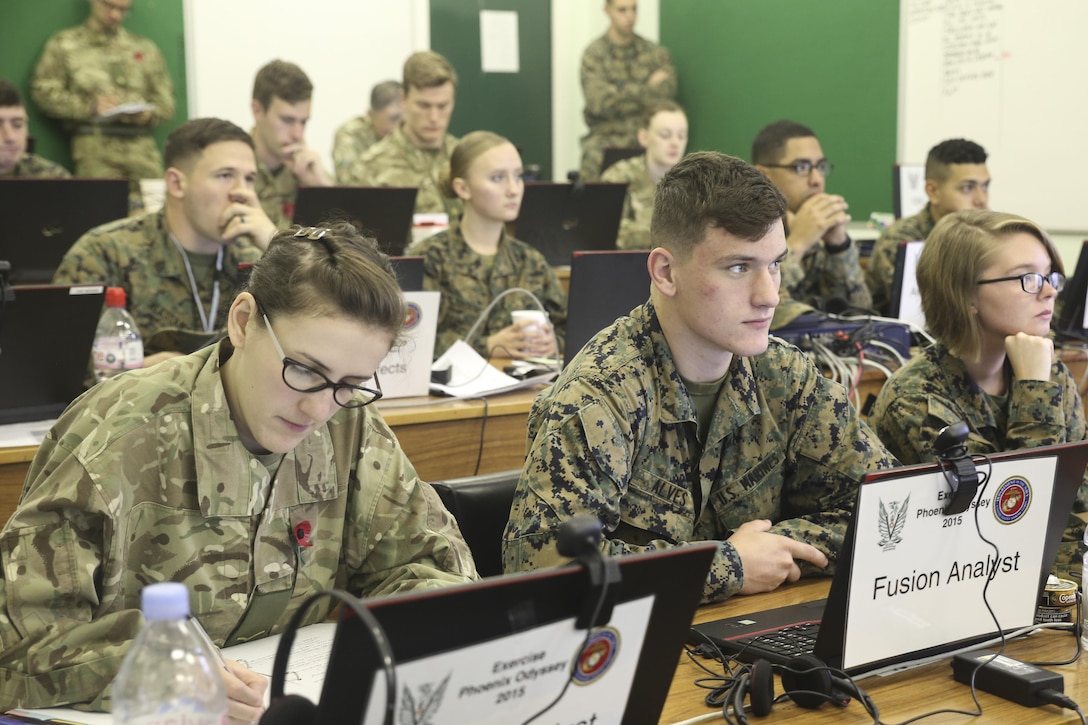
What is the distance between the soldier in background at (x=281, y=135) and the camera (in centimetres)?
501

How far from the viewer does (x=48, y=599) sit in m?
1.26

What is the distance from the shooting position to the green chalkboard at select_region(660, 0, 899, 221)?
6.35 m

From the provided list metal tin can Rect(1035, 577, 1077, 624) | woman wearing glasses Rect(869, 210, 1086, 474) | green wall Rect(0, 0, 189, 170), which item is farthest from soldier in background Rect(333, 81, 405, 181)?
metal tin can Rect(1035, 577, 1077, 624)

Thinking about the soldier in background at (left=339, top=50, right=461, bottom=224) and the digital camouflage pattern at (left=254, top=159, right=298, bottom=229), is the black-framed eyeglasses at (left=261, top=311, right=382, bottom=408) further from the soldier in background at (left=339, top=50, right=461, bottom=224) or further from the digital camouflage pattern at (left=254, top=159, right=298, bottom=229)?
the soldier in background at (left=339, top=50, right=461, bottom=224)

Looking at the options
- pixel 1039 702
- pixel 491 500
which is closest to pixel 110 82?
pixel 491 500

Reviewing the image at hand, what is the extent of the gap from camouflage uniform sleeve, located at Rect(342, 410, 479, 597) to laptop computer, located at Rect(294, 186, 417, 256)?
209cm

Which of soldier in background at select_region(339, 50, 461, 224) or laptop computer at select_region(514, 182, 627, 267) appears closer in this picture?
laptop computer at select_region(514, 182, 627, 267)

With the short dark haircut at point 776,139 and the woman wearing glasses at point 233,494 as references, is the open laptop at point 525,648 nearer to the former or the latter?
the woman wearing glasses at point 233,494

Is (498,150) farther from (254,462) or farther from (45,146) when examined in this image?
(45,146)

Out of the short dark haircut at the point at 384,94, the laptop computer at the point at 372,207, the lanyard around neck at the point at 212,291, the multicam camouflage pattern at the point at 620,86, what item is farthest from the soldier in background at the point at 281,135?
the multicam camouflage pattern at the point at 620,86

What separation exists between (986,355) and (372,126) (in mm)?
5034

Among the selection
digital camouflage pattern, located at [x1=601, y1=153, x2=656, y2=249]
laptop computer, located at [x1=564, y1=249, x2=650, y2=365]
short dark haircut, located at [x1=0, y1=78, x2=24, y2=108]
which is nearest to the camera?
laptop computer, located at [x1=564, y1=249, x2=650, y2=365]

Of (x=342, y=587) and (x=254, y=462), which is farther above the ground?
(x=254, y=462)

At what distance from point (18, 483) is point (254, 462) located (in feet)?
3.60
